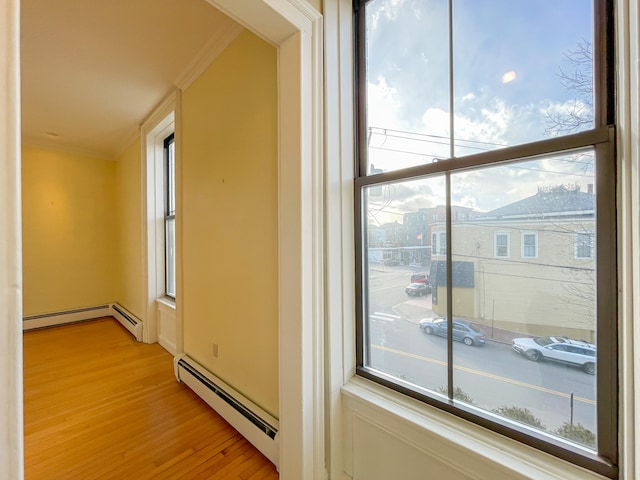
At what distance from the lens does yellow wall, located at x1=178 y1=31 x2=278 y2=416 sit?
5.36 ft

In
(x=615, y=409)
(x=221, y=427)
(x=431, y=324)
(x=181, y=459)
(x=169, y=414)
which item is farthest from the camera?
(x=169, y=414)

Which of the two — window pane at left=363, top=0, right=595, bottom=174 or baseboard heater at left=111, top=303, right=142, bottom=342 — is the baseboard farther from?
window pane at left=363, top=0, right=595, bottom=174

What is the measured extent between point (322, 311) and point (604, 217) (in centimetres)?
111

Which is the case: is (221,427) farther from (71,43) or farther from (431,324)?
(71,43)

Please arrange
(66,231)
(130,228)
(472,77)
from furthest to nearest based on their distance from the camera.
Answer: (66,231) < (130,228) < (472,77)

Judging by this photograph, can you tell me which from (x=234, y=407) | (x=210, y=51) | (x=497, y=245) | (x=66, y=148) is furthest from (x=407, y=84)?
(x=66, y=148)

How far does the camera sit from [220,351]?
2084mm

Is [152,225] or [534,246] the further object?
[152,225]

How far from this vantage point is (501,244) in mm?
1035

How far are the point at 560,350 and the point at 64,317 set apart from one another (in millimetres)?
6022

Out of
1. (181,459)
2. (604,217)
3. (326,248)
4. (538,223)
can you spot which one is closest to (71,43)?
(326,248)

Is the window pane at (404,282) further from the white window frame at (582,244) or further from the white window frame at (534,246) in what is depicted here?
the white window frame at (582,244)

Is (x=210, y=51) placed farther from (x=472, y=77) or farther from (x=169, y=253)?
(x=169, y=253)

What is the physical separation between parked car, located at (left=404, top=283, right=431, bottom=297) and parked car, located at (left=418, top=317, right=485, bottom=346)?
126 millimetres
